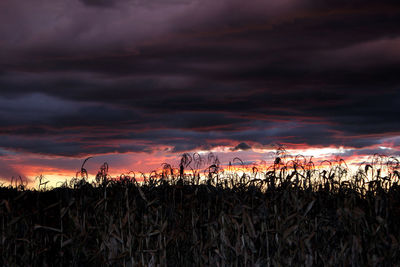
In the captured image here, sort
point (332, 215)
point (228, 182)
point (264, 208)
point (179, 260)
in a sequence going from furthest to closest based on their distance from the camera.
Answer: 1. point (228, 182)
2. point (332, 215)
3. point (179, 260)
4. point (264, 208)

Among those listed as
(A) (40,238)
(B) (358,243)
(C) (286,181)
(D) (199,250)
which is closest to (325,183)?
(C) (286,181)

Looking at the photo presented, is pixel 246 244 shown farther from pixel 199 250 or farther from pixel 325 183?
pixel 325 183

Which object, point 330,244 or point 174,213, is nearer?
point 330,244

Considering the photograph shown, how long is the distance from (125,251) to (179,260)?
131cm

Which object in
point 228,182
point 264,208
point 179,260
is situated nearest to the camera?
point 264,208

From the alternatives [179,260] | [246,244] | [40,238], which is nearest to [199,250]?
[179,260]

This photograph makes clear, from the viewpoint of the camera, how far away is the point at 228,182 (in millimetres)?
9969

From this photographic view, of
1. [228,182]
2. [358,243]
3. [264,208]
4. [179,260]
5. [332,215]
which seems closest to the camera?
[358,243]

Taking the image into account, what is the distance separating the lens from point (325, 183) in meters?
10.1

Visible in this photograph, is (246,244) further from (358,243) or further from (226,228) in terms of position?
(358,243)

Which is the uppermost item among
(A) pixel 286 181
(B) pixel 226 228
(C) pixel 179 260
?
(A) pixel 286 181

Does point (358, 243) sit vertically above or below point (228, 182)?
below

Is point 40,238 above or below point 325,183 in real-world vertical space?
below

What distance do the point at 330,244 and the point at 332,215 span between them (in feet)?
3.16
